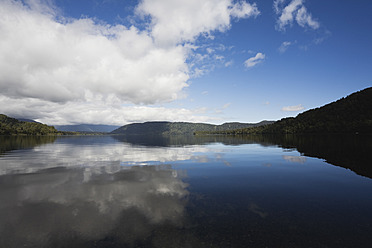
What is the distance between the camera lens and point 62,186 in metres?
20.9

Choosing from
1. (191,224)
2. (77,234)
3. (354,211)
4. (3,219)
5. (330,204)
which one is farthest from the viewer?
(330,204)

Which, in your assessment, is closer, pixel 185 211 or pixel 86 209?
pixel 185 211

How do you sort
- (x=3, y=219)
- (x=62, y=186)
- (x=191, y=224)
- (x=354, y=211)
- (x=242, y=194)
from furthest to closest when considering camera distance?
(x=62, y=186) < (x=242, y=194) < (x=354, y=211) < (x=3, y=219) < (x=191, y=224)

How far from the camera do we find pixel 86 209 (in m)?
14.5

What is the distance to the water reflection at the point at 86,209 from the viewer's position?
10.7m

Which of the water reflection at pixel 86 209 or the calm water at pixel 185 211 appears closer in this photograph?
the calm water at pixel 185 211

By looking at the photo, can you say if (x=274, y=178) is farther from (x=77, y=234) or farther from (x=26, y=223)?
(x=26, y=223)

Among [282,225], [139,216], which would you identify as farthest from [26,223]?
[282,225]

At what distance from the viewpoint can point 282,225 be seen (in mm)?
11914

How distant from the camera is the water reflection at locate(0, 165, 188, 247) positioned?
35.0ft

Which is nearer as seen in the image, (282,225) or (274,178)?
(282,225)

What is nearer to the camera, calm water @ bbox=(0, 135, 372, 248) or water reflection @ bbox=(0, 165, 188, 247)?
calm water @ bbox=(0, 135, 372, 248)

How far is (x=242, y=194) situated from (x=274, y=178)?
Answer: 914 centimetres

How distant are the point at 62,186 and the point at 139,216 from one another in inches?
520
